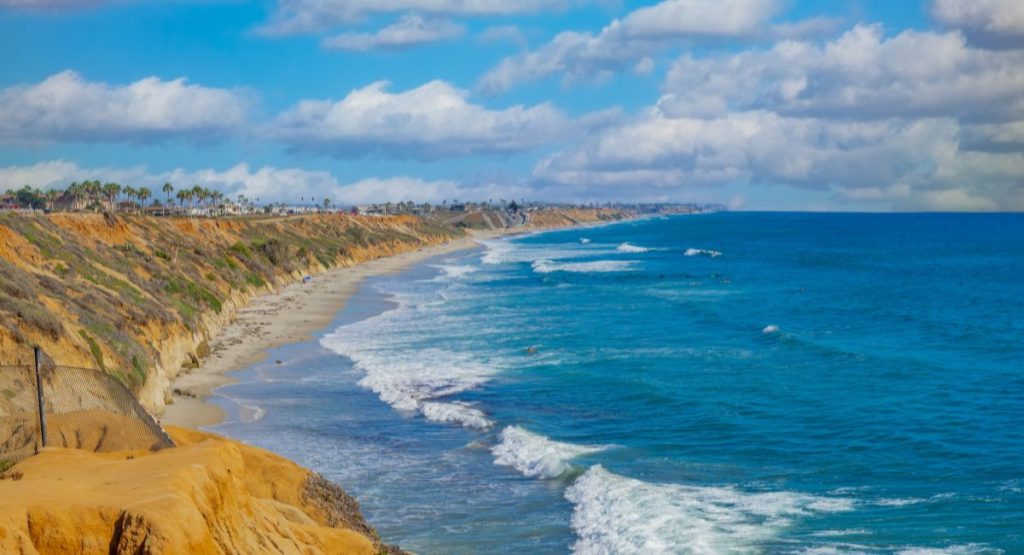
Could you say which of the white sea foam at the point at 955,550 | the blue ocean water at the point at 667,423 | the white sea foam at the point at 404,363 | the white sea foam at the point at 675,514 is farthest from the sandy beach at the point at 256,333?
the white sea foam at the point at 955,550

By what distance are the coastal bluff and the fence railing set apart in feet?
4.33

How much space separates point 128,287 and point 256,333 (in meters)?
9.97

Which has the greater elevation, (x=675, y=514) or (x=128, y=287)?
(x=128, y=287)

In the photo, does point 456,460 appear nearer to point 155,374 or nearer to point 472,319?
point 155,374

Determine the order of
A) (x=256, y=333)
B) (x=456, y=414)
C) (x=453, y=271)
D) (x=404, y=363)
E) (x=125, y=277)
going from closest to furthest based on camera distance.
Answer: (x=456, y=414)
(x=404, y=363)
(x=125, y=277)
(x=256, y=333)
(x=453, y=271)

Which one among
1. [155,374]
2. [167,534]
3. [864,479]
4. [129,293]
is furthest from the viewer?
[129,293]

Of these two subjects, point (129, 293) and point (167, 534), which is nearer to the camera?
point (167, 534)

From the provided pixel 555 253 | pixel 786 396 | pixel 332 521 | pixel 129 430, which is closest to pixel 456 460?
pixel 332 521

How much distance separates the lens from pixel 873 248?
151 metres

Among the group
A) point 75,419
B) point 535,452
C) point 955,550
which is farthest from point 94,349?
point 955,550

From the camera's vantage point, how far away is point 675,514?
23.1 m

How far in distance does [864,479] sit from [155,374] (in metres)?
24.2

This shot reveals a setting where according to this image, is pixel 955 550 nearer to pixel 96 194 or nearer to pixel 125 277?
pixel 125 277

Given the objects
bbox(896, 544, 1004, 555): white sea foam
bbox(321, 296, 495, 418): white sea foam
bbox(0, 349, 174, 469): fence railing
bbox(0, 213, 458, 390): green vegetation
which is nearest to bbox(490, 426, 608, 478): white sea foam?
bbox(321, 296, 495, 418): white sea foam
